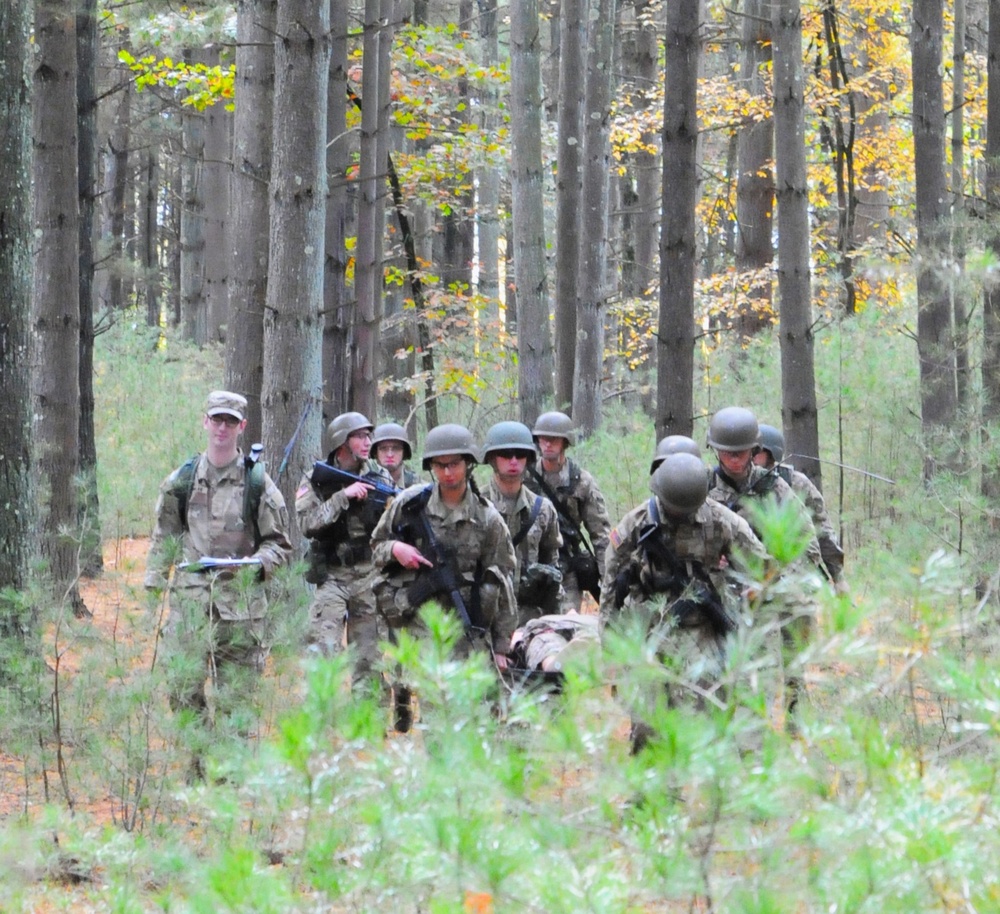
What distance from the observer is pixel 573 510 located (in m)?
9.69

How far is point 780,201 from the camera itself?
38.0 ft

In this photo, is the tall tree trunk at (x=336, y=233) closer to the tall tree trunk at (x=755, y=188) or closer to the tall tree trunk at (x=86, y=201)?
the tall tree trunk at (x=86, y=201)

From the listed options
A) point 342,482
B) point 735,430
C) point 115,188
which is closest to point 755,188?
point 342,482

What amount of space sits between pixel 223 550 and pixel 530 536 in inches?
81.6

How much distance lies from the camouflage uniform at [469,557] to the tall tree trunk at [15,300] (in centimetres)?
212

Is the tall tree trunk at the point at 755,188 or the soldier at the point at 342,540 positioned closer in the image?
the soldier at the point at 342,540

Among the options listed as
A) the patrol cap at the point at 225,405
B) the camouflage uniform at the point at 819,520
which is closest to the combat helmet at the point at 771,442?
the camouflage uniform at the point at 819,520

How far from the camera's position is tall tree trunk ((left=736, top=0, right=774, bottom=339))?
60.8ft

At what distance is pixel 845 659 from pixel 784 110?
9.77 metres

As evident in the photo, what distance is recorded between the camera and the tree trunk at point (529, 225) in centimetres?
1512

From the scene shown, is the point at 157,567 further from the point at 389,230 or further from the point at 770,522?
the point at 389,230

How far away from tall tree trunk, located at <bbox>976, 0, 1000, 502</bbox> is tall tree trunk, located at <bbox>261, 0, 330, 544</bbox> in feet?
15.9

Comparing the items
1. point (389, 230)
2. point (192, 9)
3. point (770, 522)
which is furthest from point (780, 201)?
point (389, 230)

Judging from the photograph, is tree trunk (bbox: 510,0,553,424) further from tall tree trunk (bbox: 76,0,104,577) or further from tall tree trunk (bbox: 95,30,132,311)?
tall tree trunk (bbox: 95,30,132,311)
